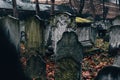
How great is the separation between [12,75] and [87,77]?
A: 19.2 ft

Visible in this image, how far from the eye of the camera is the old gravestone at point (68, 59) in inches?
276

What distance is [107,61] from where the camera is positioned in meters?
10.3

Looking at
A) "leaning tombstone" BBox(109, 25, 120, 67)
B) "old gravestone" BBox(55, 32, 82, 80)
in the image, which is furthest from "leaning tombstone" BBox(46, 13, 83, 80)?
"leaning tombstone" BBox(109, 25, 120, 67)

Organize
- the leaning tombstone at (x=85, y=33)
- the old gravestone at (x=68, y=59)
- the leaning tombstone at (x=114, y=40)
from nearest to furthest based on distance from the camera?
1. the old gravestone at (x=68, y=59)
2. the leaning tombstone at (x=114, y=40)
3. the leaning tombstone at (x=85, y=33)

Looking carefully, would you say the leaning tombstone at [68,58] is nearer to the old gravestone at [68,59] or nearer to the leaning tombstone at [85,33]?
the old gravestone at [68,59]

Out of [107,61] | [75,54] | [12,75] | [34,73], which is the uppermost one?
[12,75]

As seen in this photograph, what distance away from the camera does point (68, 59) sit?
23.2ft

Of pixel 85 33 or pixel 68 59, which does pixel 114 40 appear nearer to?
pixel 85 33

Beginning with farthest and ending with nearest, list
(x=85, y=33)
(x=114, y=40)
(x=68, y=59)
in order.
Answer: (x=85, y=33)
(x=114, y=40)
(x=68, y=59)

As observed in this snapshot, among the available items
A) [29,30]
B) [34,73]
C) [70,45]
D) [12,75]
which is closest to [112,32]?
[29,30]

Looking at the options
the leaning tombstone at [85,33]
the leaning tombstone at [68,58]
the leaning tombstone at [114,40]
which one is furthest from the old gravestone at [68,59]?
A: the leaning tombstone at [85,33]

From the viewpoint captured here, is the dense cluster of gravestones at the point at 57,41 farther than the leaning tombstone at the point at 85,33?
No

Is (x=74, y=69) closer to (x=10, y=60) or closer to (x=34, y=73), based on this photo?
(x=34, y=73)

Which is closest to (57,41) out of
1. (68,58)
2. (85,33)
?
(85,33)
